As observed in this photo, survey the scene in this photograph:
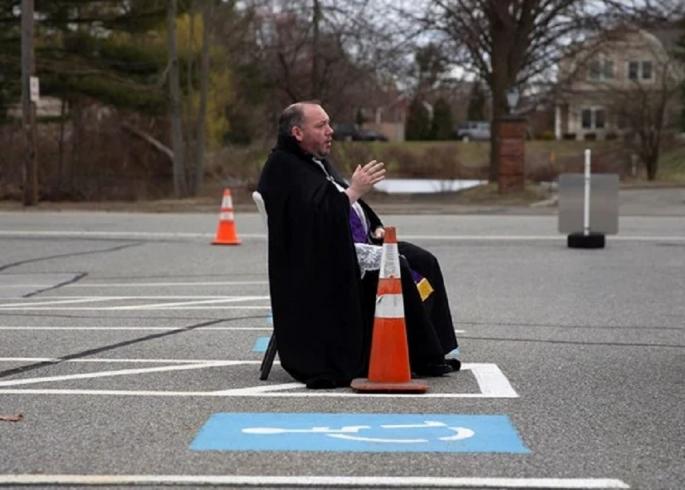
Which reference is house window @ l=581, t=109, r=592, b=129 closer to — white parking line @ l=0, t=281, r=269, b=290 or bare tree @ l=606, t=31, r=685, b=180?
bare tree @ l=606, t=31, r=685, b=180

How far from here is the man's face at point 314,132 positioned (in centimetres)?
Answer: 764

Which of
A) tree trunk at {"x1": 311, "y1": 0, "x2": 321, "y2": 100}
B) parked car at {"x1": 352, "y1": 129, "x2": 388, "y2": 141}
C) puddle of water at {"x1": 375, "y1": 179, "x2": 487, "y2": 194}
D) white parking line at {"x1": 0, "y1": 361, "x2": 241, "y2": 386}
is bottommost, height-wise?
puddle of water at {"x1": 375, "y1": 179, "x2": 487, "y2": 194}

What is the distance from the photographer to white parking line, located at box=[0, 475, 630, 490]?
203 inches

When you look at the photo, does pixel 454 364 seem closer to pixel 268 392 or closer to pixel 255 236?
pixel 268 392

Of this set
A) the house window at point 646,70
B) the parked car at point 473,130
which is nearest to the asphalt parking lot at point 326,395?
the house window at point 646,70

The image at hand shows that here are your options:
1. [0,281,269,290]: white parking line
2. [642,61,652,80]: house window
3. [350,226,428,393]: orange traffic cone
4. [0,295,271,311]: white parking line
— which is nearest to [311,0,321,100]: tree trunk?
[0,281,269,290]: white parking line

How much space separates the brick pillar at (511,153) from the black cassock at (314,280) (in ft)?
79.6

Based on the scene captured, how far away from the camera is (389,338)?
725 centimetres

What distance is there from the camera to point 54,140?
138 feet

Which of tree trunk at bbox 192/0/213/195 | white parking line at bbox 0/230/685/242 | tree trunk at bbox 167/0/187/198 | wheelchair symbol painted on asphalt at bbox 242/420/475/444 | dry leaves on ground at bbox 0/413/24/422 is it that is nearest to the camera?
wheelchair symbol painted on asphalt at bbox 242/420/475/444

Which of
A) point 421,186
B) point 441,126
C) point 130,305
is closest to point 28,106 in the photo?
point 421,186

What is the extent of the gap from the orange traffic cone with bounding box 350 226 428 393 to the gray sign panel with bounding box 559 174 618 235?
37.9 feet

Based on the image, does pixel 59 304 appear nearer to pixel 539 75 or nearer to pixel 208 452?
pixel 208 452

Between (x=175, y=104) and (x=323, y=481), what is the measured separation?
1357 inches
